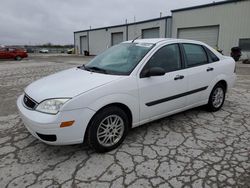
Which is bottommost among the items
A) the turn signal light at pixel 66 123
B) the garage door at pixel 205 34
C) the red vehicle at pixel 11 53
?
the turn signal light at pixel 66 123

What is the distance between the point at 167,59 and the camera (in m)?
3.37

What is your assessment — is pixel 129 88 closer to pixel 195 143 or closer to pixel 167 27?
pixel 195 143

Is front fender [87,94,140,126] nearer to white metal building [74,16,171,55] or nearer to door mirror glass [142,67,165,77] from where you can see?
door mirror glass [142,67,165,77]

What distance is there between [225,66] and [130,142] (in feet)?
8.77

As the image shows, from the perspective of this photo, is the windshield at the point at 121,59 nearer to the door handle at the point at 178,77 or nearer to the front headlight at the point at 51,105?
the door handle at the point at 178,77

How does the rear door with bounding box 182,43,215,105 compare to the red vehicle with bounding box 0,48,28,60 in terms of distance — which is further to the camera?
the red vehicle with bounding box 0,48,28,60

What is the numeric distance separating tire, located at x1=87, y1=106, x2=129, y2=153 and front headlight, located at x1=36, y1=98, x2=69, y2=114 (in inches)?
17.5

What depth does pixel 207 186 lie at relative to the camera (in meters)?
2.17

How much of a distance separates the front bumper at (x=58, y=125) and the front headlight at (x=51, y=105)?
0.05 m

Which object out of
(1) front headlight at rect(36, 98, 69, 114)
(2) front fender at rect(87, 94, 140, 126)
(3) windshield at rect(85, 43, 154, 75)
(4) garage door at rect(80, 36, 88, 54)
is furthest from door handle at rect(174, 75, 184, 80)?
(4) garage door at rect(80, 36, 88, 54)

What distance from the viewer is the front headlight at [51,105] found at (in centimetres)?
241

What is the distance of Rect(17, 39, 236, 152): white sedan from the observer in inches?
96.5

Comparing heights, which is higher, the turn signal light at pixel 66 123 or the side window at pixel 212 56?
the side window at pixel 212 56

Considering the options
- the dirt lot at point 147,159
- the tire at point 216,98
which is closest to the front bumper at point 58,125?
the dirt lot at point 147,159
